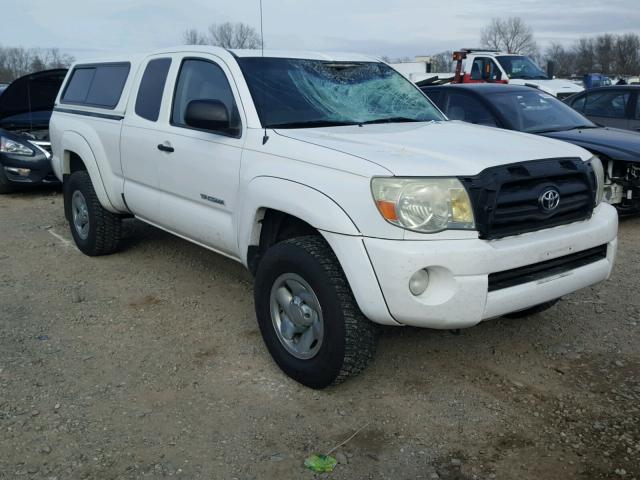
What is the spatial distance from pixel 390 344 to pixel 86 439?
6.38 ft

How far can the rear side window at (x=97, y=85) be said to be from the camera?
566cm

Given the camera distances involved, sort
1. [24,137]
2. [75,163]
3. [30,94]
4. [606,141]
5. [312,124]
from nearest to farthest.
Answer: [312,124] → [75,163] → [606,141] → [24,137] → [30,94]

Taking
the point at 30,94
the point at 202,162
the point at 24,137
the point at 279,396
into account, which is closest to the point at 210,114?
the point at 202,162

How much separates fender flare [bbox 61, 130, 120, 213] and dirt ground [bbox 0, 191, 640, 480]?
0.84 metres

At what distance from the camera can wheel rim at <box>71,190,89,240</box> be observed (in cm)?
616

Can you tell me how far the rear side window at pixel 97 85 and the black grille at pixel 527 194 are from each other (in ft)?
11.7

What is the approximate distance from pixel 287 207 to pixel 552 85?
1575 centimetres

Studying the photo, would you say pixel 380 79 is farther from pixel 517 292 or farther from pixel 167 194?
pixel 517 292

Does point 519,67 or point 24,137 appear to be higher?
point 519,67

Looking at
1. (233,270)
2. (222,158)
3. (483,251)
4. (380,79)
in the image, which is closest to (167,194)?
(222,158)

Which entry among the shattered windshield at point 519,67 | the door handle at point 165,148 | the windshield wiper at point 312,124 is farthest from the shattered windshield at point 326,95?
the shattered windshield at point 519,67

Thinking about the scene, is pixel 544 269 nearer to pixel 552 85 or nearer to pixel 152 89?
pixel 152 89

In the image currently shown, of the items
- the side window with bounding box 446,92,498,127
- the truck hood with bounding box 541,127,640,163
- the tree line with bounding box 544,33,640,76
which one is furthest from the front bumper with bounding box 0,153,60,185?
the tree line with bounding box 544,33,640,76

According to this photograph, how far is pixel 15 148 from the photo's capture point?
9391 mm
